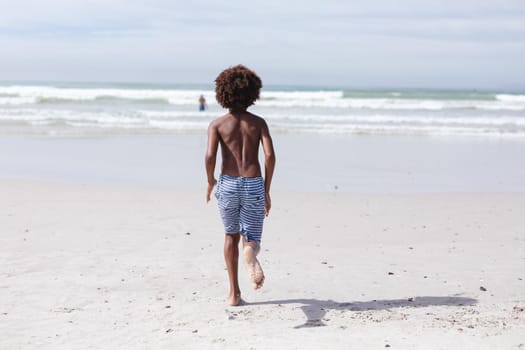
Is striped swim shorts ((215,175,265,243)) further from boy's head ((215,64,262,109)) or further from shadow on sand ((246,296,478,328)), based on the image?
shadow on sand ((246,296,478,328))

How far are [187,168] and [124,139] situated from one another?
6126 mm

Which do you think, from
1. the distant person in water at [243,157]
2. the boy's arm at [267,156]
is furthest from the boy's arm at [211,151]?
the boy's arm at [267,156]

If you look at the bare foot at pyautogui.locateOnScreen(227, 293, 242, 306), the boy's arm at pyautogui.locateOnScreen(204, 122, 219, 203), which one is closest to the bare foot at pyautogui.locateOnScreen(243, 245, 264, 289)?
the bare foot at pyautogui.locateOnScreen(227, 293, 242, 306)

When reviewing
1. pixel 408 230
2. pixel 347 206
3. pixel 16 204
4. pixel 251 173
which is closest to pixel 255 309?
pixel 251 173

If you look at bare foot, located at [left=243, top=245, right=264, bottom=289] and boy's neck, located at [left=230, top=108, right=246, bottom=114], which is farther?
boy's neck, located at [left=230, top=108, right=246, bottom=114]

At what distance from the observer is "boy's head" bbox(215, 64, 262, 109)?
4617mm

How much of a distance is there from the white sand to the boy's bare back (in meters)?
1.07

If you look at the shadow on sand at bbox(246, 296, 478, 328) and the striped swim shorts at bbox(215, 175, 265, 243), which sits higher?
the striped swim shorts at bbox(215, 175, 265, 243)

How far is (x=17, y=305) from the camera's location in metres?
4.85

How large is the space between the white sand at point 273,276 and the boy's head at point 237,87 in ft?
5.04

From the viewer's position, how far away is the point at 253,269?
Result: 464 centimetres

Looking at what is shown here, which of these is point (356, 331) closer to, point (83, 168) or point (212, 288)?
point (212, 288)

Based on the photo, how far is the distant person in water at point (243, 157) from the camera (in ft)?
15.2

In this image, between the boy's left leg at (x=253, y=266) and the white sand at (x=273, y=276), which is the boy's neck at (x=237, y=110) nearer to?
Result: the boy's left leg at (x=253, y=266)
